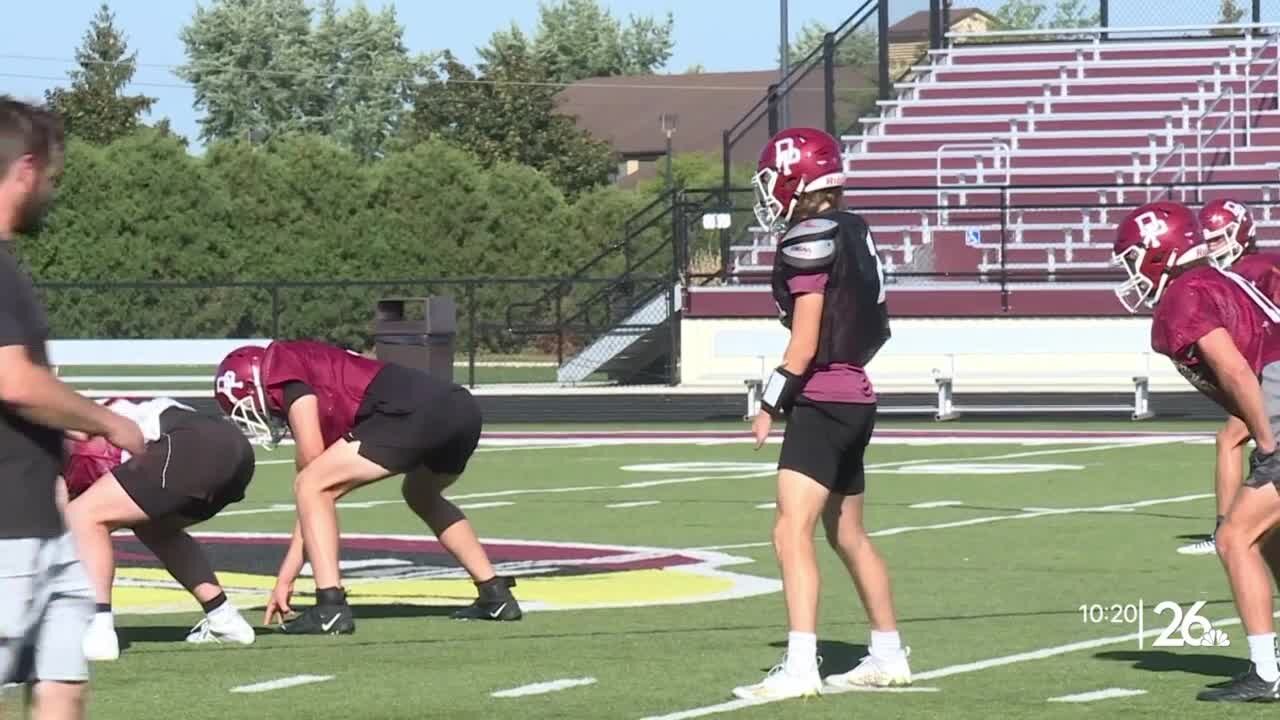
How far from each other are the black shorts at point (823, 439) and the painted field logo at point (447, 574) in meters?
2.78

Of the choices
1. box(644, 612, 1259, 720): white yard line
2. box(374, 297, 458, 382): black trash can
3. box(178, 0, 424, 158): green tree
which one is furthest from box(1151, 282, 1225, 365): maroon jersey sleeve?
box(178, 0, 424, 158): green tree

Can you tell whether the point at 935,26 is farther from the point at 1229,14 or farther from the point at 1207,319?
the point at 1207,319

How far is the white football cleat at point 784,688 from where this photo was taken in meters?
8.53

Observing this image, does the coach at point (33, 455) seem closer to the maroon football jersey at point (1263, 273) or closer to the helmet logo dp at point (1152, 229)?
the helmet logo dp at point (1152, 229)

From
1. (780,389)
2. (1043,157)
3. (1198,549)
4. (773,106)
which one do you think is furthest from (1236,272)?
(1043,157)

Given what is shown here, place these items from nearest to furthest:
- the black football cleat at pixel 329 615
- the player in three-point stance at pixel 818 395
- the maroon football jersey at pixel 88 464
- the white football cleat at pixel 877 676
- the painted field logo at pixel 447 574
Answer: the player in three-point stance at pixel 818 395 < the white football cleat at pixel 877 676 < the maroon football jersey at pixel 88 464 < the black football cleat at pixel 329 615 < the painted field logo at pixel 447 574

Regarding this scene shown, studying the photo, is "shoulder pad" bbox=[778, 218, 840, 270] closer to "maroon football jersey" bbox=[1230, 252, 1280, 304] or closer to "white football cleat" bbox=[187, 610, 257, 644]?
"white football cleat" bbox=[187, 610, 257, 644]

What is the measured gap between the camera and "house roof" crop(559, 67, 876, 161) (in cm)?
10294

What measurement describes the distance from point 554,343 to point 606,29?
68754mm

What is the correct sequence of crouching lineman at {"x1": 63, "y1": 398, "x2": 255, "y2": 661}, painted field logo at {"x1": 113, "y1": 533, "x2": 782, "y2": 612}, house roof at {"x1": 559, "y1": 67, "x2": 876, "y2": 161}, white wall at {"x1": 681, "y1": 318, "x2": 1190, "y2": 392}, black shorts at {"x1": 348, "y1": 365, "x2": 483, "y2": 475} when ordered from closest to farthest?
crouching lineman at {"x1": 63, "y1": 398, "x2": 255, "y2": 661} < black shorts at {"x1": 348, "y1": 365, "x2": 483, "y2": 475} < painted field logo at {"x1": 113, "y1": 533, "x2": 782, "y2": 612} < white wall at {"x1": 681, "y1": 318, "x2": 1190, "y2": 392} < house roof at {"x1": 559, "y1": 67, "x2": 876, "y2": 161}

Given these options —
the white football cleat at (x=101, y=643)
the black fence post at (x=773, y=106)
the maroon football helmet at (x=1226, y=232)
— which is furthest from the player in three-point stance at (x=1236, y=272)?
the black fence post at (x=773, y=106)

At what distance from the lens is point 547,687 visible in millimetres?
8875

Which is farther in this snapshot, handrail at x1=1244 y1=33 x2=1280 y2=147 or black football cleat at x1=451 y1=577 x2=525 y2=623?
handrail at x1=1244 y1=33 x2=1280 y2=147

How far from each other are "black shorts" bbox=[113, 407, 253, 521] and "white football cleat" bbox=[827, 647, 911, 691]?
2491 millimetres
